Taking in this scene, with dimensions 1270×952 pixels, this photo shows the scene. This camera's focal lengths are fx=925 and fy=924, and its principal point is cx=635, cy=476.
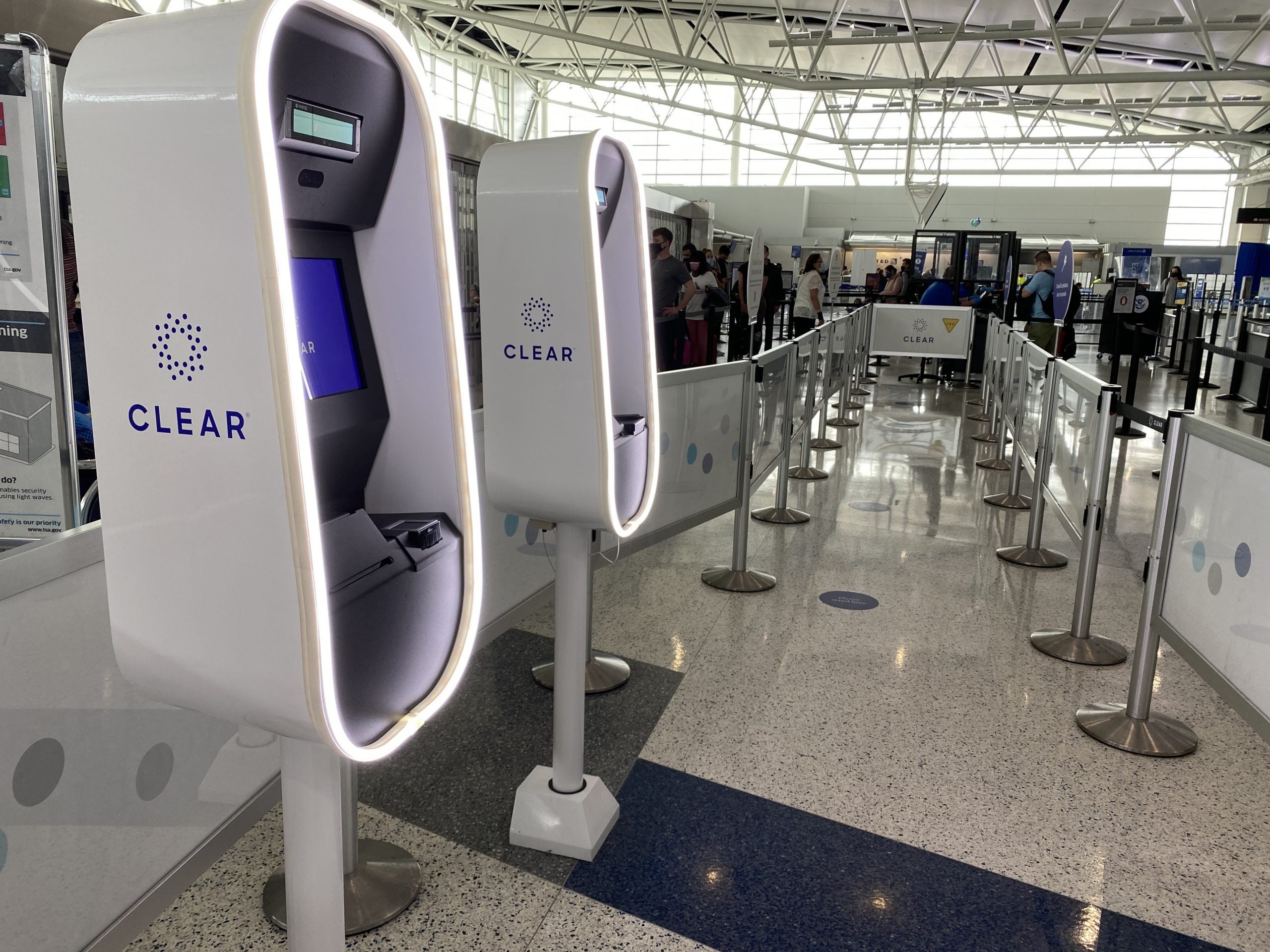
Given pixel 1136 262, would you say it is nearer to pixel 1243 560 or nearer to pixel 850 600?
pixel 850 600

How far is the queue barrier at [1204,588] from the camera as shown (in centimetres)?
232

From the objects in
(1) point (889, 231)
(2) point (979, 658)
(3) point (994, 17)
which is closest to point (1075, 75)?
(3) point (994, 17)

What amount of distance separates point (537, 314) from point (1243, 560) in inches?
75.9

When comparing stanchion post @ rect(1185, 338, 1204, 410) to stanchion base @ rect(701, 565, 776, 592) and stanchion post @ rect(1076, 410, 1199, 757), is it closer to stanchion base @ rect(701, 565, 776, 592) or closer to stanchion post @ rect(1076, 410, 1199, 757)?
stanchion base @ rect(701, 565, 776, 592)

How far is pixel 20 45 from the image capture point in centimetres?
180

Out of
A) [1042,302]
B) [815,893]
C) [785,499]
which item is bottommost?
[815,893]

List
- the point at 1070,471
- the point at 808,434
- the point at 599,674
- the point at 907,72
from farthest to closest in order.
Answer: the point at 907,72
the point at 808,434
the point at 1070,471
the point at 599,674

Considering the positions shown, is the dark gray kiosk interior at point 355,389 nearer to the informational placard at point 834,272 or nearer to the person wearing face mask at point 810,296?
the person wearing face mask at point 810,296

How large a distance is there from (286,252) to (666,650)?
112 inches

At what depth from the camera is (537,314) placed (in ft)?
7.06

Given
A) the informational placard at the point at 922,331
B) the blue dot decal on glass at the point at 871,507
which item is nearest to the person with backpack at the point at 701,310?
the informational placard at the point at 922,331

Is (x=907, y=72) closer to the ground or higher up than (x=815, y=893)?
higher up

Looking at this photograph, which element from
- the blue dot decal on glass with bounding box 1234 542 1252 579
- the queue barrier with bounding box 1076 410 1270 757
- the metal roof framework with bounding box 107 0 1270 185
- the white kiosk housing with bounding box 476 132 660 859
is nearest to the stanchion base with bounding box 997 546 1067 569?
the queue barrier with bounding box 1076 410 1270 757

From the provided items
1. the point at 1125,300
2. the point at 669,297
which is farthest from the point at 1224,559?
the point at 1125,300
